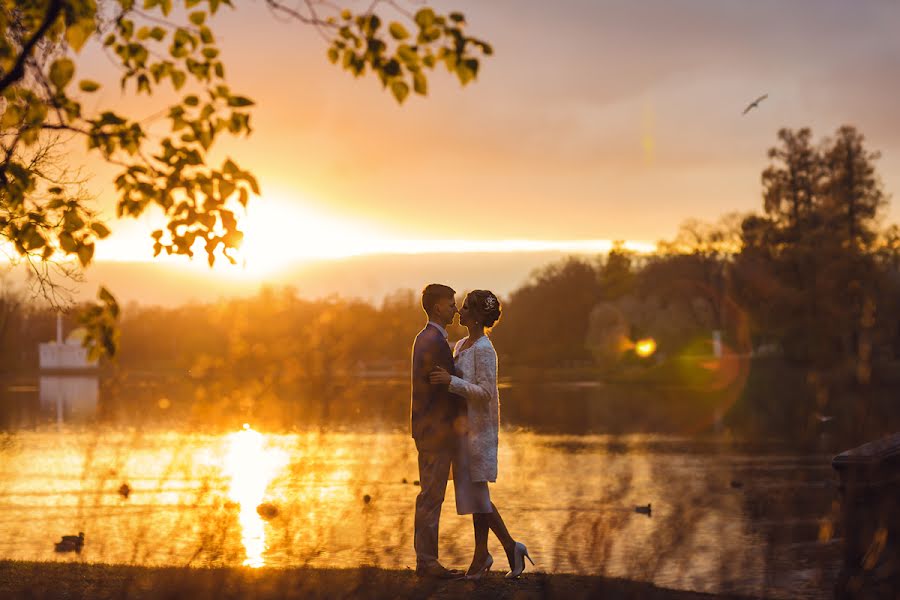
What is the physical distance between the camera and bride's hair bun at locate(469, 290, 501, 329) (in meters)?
9.00

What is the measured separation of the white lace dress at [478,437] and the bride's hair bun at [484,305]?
18 centimetres

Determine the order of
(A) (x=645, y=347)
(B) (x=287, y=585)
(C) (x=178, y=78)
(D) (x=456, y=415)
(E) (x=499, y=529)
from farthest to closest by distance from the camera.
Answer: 1. (A) (x=645, y=347)
2. (B) (x=287, y=585)
3. (E) (x=499, y=529)
4. (D) (x=456, y=415)
5. (C) (x=178, y=78)

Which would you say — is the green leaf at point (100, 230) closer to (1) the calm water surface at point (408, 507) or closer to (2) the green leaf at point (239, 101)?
(2) the green leaf at point (239, 101)

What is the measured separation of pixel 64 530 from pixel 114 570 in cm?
686

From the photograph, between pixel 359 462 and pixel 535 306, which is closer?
pixel 359 462

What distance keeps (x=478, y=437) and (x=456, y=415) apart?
0.24 meters

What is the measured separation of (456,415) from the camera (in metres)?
8.95

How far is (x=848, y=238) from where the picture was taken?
6184 centimetres

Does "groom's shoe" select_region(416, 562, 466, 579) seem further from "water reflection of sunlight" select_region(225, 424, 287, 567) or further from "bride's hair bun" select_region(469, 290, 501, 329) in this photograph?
"water reflection of sunlight" select_region(225, 424, 287, 567)

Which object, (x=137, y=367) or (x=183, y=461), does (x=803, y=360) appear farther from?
(x=137, y=367)

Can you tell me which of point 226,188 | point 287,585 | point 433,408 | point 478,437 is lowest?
point 287,585

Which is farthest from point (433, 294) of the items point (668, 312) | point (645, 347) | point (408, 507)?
point (668, 312)

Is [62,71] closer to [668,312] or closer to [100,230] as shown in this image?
[100,230]

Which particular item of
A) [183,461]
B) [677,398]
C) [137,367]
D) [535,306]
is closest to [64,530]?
[183,461]
